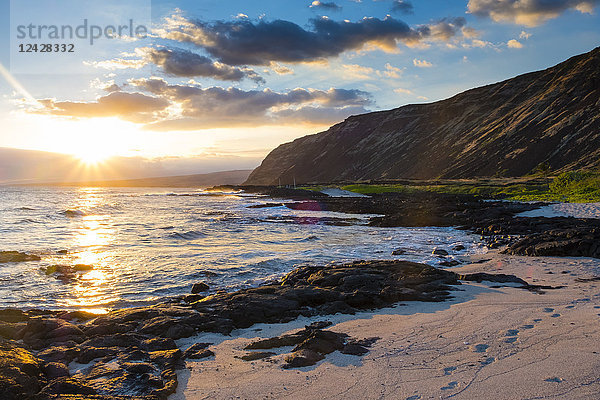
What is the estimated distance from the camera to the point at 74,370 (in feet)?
23.5

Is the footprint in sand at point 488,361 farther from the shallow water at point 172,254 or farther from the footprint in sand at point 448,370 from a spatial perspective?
the shallow water at point 172,254

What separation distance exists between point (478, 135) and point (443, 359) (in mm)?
125558

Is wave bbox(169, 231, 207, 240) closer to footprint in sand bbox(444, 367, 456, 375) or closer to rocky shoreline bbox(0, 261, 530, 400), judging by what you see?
rocky shoreline bbox(0, 261, 530, 400)

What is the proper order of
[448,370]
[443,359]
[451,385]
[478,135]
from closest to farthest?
1. [451,385]
2. [448,370]
3. [443,359]
4. [478,135]

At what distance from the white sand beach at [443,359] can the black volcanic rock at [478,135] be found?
79.8 meters

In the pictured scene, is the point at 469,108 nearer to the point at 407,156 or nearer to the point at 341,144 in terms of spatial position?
the point at 407,156

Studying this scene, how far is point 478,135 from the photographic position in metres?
119

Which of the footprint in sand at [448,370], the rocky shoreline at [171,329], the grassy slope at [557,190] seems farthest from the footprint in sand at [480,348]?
the grassy slope at [557,190]

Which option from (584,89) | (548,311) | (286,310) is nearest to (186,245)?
(286,310)

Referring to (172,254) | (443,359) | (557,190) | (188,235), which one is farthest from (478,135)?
(443,359)

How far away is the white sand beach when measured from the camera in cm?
571

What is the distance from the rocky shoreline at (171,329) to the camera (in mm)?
6320

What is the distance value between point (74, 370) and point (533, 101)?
130455mm

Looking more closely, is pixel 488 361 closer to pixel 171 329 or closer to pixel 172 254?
pixel 171 329
